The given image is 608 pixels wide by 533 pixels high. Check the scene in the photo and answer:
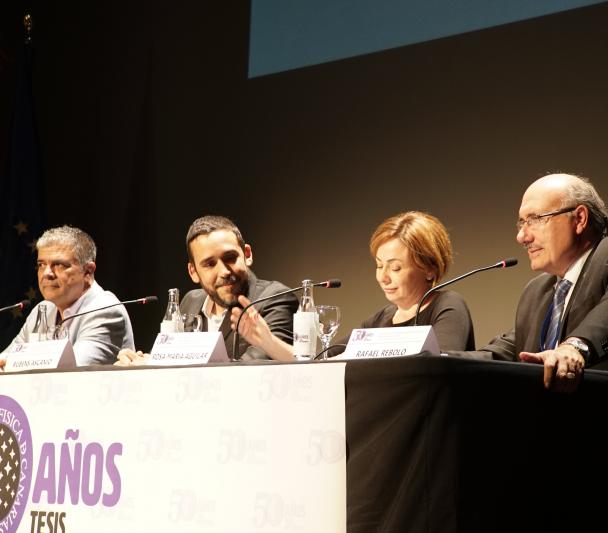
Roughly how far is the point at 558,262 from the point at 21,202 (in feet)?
12.3

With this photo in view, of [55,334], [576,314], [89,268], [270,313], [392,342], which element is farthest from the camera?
[89,268]

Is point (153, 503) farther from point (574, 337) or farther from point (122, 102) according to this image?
point (122, 102)

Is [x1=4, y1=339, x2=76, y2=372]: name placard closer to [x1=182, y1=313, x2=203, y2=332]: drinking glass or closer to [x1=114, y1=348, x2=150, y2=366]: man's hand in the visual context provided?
[x1=114, y1=348, x2=150, y2=366]: man's hand

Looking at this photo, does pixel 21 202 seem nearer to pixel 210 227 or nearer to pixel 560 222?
pixel 210 227

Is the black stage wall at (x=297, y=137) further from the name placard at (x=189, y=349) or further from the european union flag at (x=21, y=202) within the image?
the name placard at (x=189, y=349)

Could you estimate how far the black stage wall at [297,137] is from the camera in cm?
382

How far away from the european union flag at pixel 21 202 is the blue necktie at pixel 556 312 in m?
3.58

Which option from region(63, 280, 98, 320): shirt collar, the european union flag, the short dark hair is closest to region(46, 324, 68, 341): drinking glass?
the short dark hair

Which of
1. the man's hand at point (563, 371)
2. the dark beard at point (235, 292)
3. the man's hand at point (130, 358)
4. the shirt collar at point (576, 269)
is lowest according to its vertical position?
the man's hand at point (563, 371)

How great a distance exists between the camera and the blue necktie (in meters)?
2.56

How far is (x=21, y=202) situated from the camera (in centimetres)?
545

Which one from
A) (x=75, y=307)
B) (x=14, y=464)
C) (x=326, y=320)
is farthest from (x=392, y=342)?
(x=75, y=307)

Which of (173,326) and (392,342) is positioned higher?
(173,326)

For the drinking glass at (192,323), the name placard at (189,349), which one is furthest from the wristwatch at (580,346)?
the drinking glass at (192,323)
